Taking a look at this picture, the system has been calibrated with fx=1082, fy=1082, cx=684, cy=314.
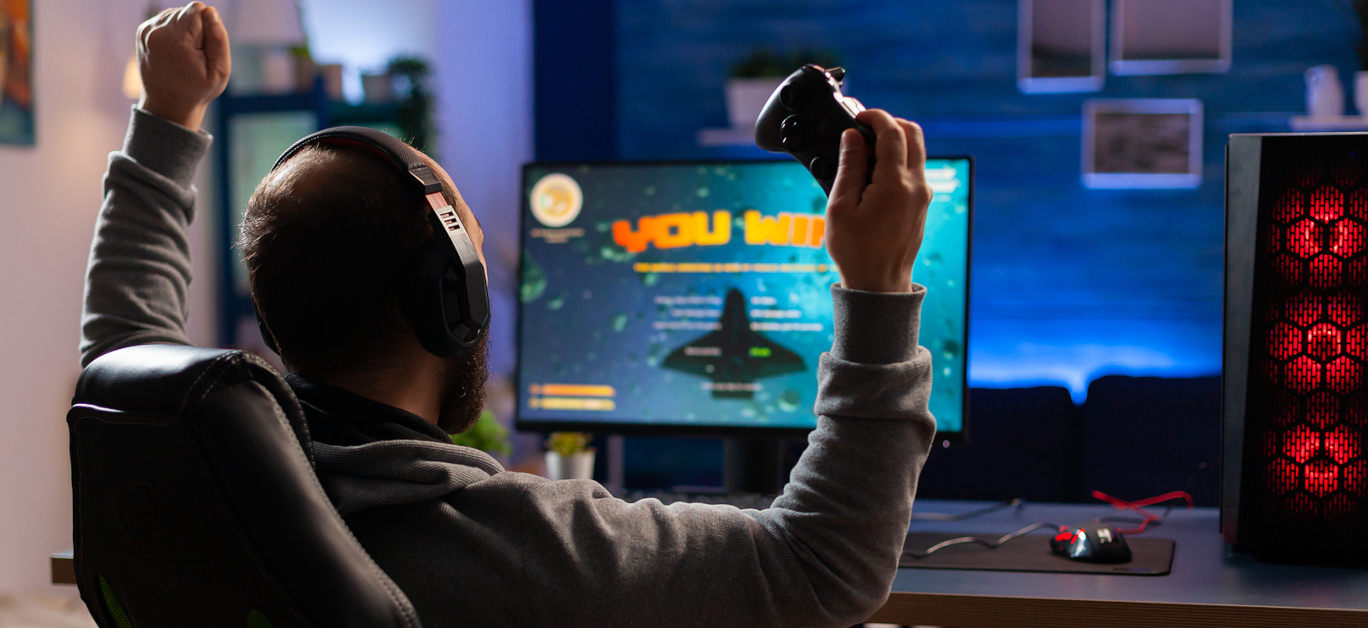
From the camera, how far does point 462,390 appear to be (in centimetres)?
77

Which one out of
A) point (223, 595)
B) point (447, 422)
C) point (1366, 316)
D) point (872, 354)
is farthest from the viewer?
point (1366, 316)

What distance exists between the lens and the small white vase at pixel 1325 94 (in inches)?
127

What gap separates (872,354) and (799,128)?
0.70 ft

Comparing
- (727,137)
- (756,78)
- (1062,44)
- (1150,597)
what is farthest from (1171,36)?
(1150,597)

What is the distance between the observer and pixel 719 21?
12.9 feet

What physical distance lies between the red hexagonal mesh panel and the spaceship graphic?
21.0 inches

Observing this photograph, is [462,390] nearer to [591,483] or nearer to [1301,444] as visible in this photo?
[591,483]

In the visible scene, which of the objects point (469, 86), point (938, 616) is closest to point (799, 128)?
point (938, 616)

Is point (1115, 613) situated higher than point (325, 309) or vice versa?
point (325, 309)

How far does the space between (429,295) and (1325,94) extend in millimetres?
3358

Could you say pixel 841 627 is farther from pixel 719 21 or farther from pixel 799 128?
pixel 719 21

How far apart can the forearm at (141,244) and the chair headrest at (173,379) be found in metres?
0.46

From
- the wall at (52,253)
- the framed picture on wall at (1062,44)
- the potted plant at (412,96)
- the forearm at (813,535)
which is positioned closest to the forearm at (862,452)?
the forearm at (813,535)

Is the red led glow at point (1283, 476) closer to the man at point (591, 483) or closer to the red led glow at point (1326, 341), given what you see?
the red led glow at point (1326, 341)
